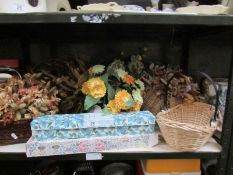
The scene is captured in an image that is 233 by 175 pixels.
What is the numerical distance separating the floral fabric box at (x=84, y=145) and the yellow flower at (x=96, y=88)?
0.15 metres

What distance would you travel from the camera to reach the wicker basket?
72 cm

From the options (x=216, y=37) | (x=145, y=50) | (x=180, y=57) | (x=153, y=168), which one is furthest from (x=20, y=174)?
(x=216, y=37)

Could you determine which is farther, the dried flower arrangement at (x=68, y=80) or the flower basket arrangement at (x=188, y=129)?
the dried flower arrangement at (x=68, y=80)

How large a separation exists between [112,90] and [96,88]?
0.06 metres

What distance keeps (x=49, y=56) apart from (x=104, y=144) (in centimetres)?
62

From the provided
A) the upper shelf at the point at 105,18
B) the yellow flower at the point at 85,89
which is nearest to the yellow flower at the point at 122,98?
the yellow flower at the point at 85,89

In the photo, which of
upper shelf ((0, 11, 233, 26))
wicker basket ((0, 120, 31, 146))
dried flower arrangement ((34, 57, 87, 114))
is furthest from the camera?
dried flower arrangement ((34, 57, 87, 114))

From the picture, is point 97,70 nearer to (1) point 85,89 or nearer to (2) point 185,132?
(1) point 85,89

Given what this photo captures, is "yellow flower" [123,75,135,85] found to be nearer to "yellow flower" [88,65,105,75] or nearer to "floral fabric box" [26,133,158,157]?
"yellow flower" [88,65,105,75]

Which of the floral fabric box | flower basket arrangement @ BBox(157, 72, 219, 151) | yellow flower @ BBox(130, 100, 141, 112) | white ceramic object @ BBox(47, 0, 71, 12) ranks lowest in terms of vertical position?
the floral fabric box

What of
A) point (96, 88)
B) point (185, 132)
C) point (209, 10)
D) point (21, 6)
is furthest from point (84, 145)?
point (209, 10)

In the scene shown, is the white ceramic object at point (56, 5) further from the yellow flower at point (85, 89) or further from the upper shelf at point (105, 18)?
the yellow flower at point (85, 89)

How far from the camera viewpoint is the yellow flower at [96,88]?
76 cm

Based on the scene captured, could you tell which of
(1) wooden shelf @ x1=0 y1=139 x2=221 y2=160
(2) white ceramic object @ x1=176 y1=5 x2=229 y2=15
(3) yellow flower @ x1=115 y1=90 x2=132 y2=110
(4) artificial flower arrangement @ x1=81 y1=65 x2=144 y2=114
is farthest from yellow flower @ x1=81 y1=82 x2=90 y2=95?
(2) white ceramic object @ x1=176 y1=5 x2=229 y2=15
